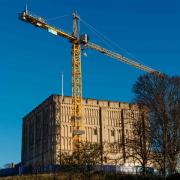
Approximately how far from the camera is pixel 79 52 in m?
104

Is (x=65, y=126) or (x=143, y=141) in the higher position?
(x=65, y=126)

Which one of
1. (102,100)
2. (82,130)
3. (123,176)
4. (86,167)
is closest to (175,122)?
(123,176)

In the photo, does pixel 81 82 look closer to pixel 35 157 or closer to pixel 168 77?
pixel 35 157

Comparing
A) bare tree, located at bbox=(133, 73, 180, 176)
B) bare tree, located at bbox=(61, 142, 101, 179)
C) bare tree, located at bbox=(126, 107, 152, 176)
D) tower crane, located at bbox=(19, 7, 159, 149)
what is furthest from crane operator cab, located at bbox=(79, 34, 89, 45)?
bare tree, located at bbox=(61, 142, 101, 179)

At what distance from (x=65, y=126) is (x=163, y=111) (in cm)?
4810

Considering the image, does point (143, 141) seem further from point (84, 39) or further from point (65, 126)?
point (84, 39)

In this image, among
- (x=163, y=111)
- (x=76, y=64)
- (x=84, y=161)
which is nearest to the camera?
(x=84, y=161)

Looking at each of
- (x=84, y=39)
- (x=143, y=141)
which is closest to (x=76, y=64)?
(x=84, y=39)

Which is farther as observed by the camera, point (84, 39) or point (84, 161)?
point (84, 39)

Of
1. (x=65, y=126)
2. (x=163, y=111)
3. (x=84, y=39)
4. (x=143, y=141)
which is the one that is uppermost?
(x=84, y=39)

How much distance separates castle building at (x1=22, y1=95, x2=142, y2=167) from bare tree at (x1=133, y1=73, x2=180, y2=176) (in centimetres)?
3982

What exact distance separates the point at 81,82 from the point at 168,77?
43516 mm

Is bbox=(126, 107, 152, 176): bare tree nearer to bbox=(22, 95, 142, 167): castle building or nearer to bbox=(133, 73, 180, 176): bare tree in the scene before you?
bbox=(133, 73, 180, 176): bare tree

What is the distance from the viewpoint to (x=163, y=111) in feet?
190
